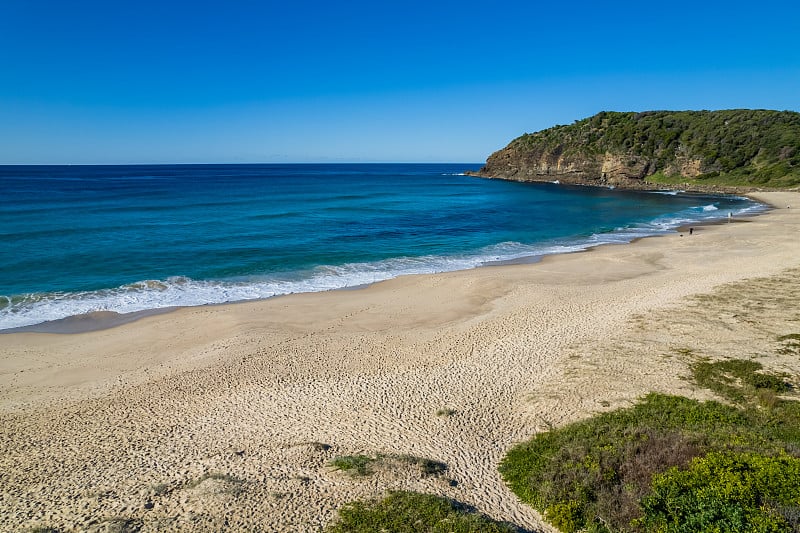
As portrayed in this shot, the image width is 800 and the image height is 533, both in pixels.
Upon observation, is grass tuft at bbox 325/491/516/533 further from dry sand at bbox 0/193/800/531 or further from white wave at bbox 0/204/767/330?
white wave at bbox 0/204/767/330

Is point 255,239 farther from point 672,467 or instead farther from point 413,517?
point 672,467

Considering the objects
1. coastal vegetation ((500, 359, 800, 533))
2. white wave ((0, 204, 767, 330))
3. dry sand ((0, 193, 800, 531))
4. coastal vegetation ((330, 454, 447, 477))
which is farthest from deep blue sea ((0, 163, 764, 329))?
coastal vegetation ((500, 359, 800, 533))

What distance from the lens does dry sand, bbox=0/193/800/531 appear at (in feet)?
30.6

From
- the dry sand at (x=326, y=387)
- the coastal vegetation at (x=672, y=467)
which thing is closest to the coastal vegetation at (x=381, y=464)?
the dry sand at (x=326, y=387)

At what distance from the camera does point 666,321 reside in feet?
62.0

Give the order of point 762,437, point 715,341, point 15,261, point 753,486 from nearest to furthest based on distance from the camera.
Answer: point 753,486, point 762,437, point 715,341, point 15,261

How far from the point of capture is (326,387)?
14.5 metres

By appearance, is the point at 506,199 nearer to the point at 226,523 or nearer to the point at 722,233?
the point at 722,233

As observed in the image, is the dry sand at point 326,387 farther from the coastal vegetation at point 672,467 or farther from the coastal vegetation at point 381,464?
the coastal vegetation at point 672,467

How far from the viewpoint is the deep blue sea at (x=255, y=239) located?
25906 millimetres

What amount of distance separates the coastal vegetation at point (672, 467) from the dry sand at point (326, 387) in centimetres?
76

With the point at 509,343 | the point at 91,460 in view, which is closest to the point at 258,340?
the point at 91,460

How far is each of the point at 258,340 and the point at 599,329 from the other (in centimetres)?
1326

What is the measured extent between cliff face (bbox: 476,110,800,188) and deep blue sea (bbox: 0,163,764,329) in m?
13.5
